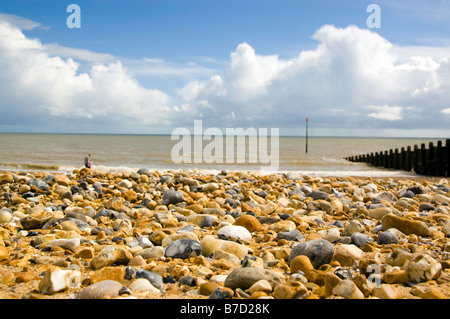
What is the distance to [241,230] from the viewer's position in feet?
14.3

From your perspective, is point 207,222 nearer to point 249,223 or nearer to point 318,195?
point 249,223

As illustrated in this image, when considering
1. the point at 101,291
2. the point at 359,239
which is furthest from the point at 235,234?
the point at 101,291

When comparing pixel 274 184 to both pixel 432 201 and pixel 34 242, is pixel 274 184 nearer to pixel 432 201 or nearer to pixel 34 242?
pixel 432 201

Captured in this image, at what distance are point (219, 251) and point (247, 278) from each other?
32.6 inches

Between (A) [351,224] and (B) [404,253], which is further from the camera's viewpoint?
(A) [351,224]

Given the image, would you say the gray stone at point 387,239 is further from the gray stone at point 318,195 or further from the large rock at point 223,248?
the gray stone at point 318,195

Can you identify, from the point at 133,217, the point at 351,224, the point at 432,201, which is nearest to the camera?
the point at 351,224

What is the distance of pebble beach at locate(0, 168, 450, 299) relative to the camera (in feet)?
9.18

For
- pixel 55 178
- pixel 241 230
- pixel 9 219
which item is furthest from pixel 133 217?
pixel 55 178

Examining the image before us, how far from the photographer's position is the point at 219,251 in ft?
11.8

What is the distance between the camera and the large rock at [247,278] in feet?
9.17

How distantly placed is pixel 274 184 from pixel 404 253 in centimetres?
568

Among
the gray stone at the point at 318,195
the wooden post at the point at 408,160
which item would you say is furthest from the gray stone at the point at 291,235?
the wooden post at the point at 408,160

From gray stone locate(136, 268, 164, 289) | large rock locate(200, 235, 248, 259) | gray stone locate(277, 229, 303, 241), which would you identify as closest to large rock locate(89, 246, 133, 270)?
gray stone locate(136, 268, 164, 289)
